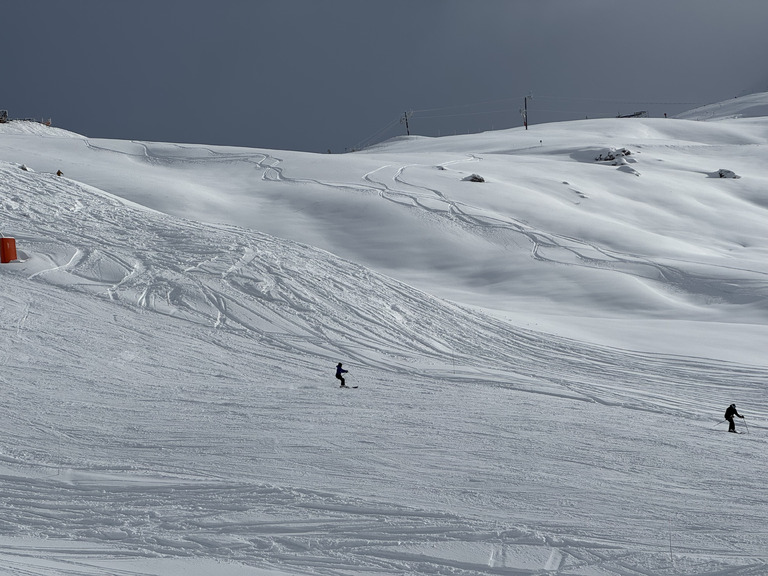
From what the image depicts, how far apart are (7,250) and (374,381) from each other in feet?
34.7

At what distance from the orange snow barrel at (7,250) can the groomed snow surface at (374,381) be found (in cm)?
28

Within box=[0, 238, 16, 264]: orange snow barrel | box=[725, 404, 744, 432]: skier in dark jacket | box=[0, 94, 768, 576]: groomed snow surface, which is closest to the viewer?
box=[0, 94, 768, 576]: groomed snow surface

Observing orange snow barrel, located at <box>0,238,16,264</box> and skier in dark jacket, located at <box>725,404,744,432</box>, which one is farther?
orange snow barrel, located at <box>0,238,16,264</box>

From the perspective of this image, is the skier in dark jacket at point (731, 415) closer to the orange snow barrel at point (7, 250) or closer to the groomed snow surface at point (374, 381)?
the groomed snow surface at point (374, 381)

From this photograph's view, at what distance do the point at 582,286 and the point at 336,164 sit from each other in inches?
799

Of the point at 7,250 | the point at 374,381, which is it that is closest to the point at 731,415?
the point at 374,381

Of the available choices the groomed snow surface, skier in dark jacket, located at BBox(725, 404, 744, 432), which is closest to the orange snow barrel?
the groomed snow surface

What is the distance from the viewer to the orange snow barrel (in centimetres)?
2023

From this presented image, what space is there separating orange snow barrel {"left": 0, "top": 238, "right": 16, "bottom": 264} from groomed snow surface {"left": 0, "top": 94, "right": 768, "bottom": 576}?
28 centimetres

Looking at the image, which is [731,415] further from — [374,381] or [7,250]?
[7,250]

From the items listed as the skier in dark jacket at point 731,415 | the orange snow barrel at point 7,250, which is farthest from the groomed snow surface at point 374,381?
the skier in dark jacket at point 731,415

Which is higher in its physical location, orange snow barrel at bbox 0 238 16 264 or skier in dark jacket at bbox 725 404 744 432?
orange snow barrel at bbox 0 238 16 264

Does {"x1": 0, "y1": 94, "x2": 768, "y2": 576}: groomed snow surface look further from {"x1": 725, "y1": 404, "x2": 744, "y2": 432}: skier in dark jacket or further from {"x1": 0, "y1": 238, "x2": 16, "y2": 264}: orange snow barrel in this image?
{"x1": 725, "y1": 404, "x2": 744, "y2": 432}: skier in dark jacket

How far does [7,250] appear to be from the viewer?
20.2 m
